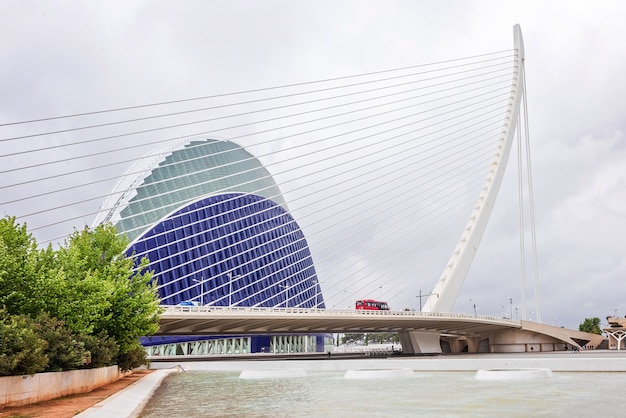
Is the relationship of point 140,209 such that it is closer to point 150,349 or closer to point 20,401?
point 150,349

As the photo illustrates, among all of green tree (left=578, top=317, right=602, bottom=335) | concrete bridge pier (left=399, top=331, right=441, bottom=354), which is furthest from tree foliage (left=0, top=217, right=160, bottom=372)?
green tree (left=578, top=317, right=602, bottom=335)

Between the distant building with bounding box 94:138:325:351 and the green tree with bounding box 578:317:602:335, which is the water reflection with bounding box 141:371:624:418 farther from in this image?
the green tree with bounding box 578:317:602:335

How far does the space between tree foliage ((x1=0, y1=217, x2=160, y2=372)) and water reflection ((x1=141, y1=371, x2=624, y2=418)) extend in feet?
9.60

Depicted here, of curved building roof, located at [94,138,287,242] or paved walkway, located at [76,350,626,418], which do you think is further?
curved building roof, located at [94,138,287,242]

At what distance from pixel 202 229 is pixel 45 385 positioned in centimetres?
5226

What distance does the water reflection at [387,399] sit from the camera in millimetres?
13867

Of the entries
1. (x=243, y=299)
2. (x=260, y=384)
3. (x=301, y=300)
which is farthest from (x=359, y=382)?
(x=301, y=300)

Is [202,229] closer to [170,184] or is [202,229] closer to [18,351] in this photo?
[170,184]

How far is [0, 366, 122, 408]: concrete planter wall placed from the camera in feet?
45.3

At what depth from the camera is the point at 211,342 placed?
74.6m

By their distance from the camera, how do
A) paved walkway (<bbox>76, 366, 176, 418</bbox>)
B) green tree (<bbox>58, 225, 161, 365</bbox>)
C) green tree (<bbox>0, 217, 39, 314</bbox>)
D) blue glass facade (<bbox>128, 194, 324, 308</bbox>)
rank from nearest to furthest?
paved walkway (<bbox>76, 366, 176, 418</bbox>) → green tree (<bbox>0, 217, 39, 314</bbox>) → green tree (<bbox>58, 225, 161, 365</bbox>) → blue glass facade (<bbox>128, 194, 324, 308</bbox>)

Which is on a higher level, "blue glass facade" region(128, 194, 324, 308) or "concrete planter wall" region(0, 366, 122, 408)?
"blue glass facade" region(128, 194, 324, 308)

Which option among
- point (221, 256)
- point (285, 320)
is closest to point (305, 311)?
point (285, 320)

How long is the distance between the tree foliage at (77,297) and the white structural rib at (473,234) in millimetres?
29981
